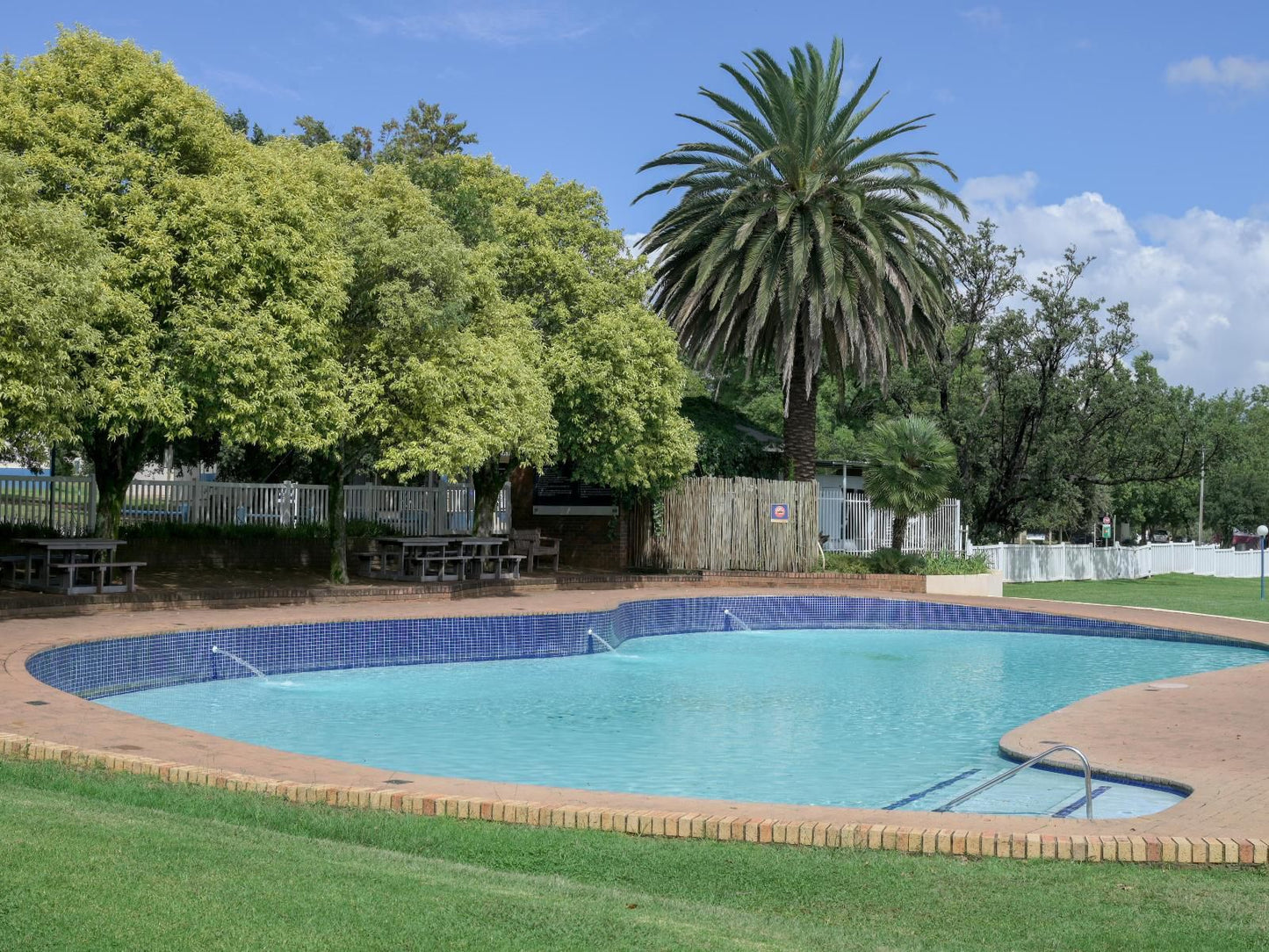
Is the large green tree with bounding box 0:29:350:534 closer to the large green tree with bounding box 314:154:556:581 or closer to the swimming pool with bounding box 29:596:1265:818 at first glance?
the large green tree with bounding box 314:154:556:581

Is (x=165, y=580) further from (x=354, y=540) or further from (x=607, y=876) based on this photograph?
(x=607, y=876)

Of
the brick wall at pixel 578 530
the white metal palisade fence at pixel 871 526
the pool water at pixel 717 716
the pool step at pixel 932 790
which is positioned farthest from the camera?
the white metal palisade fence at pixel 871 526

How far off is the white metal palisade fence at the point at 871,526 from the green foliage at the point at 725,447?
1.70 metres

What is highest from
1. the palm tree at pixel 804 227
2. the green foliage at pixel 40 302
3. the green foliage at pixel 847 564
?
the palm tree at pixel 804 227

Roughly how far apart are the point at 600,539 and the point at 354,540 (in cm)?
647

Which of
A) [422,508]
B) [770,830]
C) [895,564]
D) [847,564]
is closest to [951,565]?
[895,564]

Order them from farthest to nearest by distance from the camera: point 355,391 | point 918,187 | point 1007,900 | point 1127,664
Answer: point 918,187 → point 355,391 → point 1127,664 → point 1007,900

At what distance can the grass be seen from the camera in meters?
4.67

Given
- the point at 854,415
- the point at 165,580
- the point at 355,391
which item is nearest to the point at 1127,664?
the point at 355,391

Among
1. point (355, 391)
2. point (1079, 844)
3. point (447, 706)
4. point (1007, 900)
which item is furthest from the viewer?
point (355, 391)

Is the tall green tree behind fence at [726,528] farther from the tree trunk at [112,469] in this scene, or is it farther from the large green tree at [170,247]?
the tree trunk at [112,469]

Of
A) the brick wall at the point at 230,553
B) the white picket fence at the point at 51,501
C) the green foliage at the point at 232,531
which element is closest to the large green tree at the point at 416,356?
the brick wall at the point at 230,553

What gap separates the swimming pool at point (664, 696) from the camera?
35.1 ft

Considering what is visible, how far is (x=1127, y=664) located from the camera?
19.2 metres
